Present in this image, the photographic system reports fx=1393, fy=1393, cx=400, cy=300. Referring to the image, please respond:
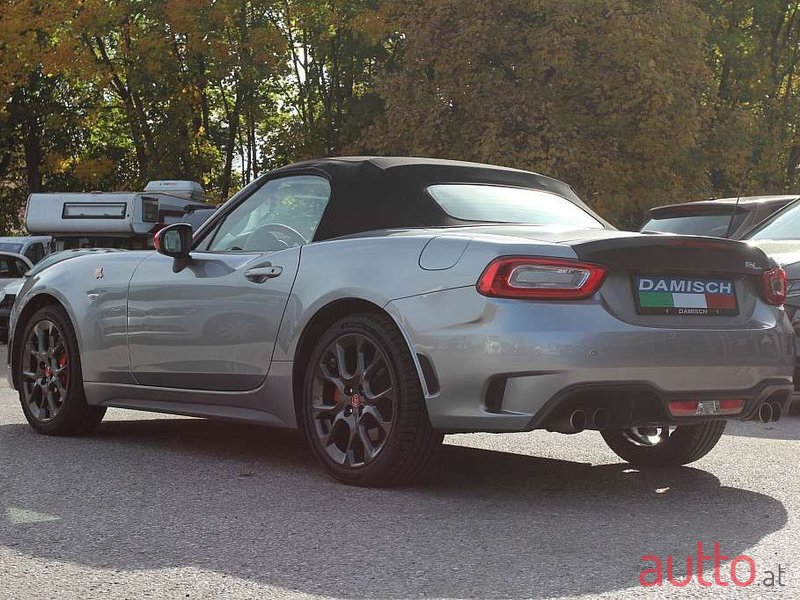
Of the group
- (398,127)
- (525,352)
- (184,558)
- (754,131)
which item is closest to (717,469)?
(525,352)

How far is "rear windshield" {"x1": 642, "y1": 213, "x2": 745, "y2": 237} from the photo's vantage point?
38.1ft

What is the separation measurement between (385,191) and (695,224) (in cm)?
597

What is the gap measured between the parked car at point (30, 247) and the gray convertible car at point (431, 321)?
16.3m

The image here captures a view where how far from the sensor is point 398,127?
29891 mm

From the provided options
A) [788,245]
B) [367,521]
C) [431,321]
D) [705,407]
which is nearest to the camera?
[367,521]

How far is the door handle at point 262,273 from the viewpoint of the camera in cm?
645

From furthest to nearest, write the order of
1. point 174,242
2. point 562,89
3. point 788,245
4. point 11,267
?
point 562,89 → point 11,267 → point 788,245 → point 174,242

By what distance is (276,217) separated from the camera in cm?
683

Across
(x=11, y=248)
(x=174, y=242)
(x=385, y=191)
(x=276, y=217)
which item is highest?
(x=385, y=191)

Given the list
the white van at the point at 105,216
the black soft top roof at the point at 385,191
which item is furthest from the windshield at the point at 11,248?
the black soft top roof at the point at 385,191

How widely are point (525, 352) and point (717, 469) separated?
1.89 meters

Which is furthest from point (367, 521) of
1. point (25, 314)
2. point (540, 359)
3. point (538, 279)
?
point (25, 314)

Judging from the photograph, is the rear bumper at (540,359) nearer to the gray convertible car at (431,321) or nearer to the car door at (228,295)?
the gray convertible car at (431,321)

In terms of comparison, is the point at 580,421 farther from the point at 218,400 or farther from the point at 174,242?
the point at 174,242
